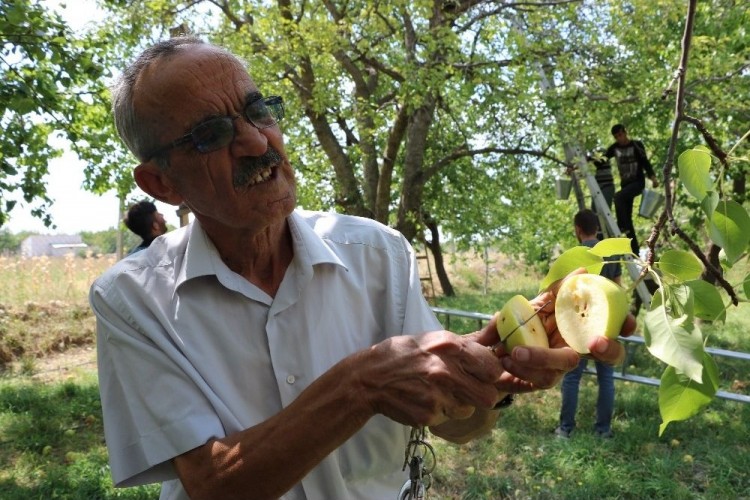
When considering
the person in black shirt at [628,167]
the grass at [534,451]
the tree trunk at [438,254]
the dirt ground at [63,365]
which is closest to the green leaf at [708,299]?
the grass at [534,451]

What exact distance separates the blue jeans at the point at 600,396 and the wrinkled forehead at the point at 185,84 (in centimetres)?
423

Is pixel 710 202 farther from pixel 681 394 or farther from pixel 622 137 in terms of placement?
pixel 622 137

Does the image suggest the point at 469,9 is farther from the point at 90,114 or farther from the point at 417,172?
the point at 90,114

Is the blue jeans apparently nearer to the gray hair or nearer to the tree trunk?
the gray hair

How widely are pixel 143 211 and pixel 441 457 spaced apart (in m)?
2.95

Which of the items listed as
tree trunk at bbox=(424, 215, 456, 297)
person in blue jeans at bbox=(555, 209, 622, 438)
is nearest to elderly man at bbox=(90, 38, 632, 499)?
person in blue jeans at bbox=(555, 209, 622, 438)

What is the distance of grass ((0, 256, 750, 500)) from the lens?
13.9 ft

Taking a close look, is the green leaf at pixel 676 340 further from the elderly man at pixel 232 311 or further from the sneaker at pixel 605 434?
the sneaker at pixel 605 434

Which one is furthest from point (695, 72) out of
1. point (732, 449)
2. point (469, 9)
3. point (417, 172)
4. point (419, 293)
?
point (419, 293)

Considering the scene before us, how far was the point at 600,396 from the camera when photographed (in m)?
5.08

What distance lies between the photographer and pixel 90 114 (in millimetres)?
6648

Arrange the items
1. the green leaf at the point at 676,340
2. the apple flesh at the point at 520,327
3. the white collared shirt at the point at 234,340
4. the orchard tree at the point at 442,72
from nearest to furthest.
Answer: the green leaf at the point at 676,340, the apple flesh at the point at 520,327, the white collared shirt at the point at 234,340, the orchard tree at the point at 442,72

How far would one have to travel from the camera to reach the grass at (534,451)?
4.24 meters

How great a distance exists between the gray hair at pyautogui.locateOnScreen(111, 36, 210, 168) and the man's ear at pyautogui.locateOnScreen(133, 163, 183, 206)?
0.10ft
